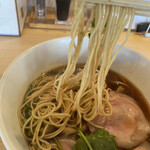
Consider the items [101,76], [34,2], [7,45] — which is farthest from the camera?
[34,2]

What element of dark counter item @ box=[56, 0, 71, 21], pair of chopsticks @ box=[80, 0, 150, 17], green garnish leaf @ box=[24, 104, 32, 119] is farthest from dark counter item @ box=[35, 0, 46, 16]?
pair of chopsticks @ box=[80, 0, 150, 17]

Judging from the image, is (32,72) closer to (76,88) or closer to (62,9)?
(76,88)

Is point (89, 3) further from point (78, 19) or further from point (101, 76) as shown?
point (101, 76)

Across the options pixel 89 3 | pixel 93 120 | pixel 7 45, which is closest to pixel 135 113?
pixel 93 120

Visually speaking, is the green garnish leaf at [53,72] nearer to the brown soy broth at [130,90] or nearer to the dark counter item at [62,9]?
the brown soy broth at [130,90]

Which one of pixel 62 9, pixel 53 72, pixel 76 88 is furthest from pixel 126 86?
pixel 62 9

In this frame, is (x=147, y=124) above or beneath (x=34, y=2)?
beneath
